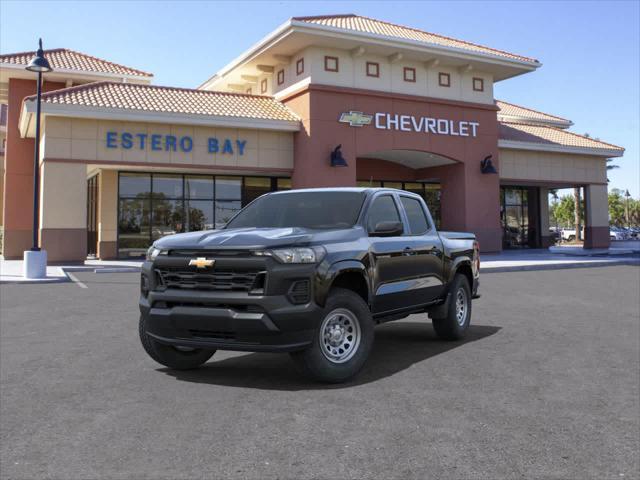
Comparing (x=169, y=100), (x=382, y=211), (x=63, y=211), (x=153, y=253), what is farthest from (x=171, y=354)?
(x=169, y=100)

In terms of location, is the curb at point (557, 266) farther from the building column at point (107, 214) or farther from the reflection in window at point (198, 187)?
the building column at point (107, 214)

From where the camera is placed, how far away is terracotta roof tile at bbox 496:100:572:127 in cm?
3978

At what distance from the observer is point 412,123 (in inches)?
1069

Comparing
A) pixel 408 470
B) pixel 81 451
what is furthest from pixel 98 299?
pixel 408 470

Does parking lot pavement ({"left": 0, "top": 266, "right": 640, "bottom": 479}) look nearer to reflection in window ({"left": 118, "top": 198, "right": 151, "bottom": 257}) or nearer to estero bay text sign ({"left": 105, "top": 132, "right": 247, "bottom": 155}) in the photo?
estero bay text sign ({"left": 105, "top": 132, "right": 247, "bottom": 155})

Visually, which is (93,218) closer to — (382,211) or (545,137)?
(382,211)

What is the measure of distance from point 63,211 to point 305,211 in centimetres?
1823

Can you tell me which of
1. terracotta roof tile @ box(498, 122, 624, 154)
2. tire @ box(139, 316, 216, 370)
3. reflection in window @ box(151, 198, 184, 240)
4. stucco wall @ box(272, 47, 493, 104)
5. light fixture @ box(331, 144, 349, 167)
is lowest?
tire @ box(139, 316, 216, 370)

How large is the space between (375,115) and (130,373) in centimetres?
2188

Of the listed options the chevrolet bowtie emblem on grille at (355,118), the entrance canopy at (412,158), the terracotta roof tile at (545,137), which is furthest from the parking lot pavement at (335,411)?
the terracotta roof tile at (545,137)

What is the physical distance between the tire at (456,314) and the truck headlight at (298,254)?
2963mm

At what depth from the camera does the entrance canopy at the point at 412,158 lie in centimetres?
2853

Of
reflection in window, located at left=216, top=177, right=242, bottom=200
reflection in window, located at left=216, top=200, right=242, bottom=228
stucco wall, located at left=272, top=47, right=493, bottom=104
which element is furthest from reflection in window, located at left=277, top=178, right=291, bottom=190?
stucco wall, located at left=272, top=47, right=493, bottom=104

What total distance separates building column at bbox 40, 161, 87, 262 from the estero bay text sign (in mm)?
1734
